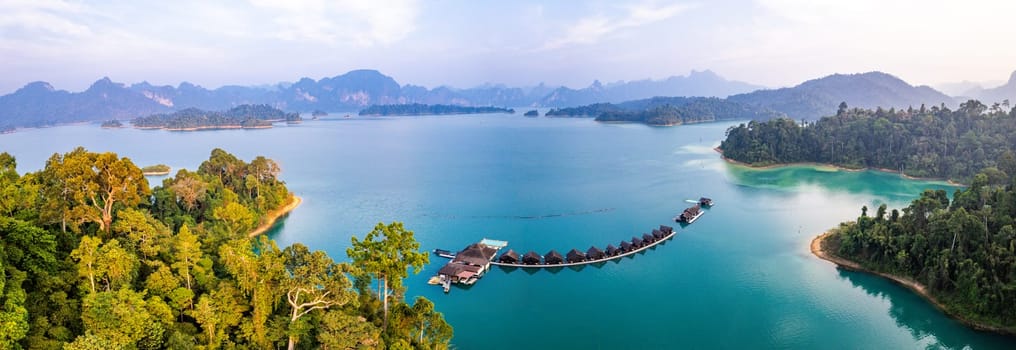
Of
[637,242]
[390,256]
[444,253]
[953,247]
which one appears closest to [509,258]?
[444,253]

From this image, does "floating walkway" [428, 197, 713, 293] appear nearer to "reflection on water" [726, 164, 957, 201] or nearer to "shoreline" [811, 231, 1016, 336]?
"shoreline" [811, 231, 1016, 336]

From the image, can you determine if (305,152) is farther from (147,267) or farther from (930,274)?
(930,274)

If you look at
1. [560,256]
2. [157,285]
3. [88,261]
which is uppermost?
[88,261]

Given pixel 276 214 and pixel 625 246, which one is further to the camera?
pixel 276 214

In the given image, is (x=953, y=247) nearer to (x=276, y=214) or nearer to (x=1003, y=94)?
(x=276, y=214)

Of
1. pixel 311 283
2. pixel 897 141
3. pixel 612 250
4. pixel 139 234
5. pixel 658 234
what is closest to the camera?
pixel 311 283

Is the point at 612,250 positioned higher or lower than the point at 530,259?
higher

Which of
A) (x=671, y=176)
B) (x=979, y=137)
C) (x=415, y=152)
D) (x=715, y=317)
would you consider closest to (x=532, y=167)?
(x=671, y=176)

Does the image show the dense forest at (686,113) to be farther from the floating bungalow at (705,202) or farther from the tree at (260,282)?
the tree at (260,282)
